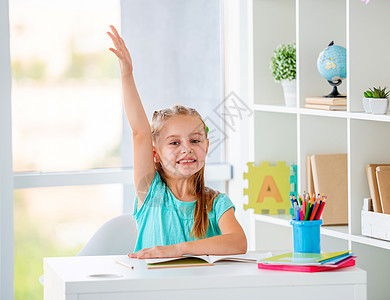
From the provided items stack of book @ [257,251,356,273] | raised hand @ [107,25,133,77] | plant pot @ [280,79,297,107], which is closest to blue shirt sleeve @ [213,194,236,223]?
stack of book @ [257,251,356,273]

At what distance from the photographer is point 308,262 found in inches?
50.2

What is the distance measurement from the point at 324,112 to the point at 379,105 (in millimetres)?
272

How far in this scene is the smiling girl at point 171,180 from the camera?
164cm

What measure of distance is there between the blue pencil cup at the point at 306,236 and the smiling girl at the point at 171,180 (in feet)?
0.69

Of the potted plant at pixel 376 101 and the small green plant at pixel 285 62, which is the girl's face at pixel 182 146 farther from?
the small green plant at pixel 285 62

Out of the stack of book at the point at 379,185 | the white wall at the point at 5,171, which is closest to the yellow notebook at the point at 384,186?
the stack of book at the point at 379,185

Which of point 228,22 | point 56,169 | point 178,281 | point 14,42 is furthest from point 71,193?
point 178,281

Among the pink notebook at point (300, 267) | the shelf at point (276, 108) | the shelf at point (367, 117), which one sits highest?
the shelf at point (276, 108)

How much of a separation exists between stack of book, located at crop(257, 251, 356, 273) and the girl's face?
16.3 inches

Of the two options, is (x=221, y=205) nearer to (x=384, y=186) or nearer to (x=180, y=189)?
(x=180, y=189)

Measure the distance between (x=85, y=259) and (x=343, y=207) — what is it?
1.07 meters

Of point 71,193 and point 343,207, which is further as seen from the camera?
point 71,193

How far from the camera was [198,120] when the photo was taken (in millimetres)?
1699

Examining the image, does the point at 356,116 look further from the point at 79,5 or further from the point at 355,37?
the point at 79,5
